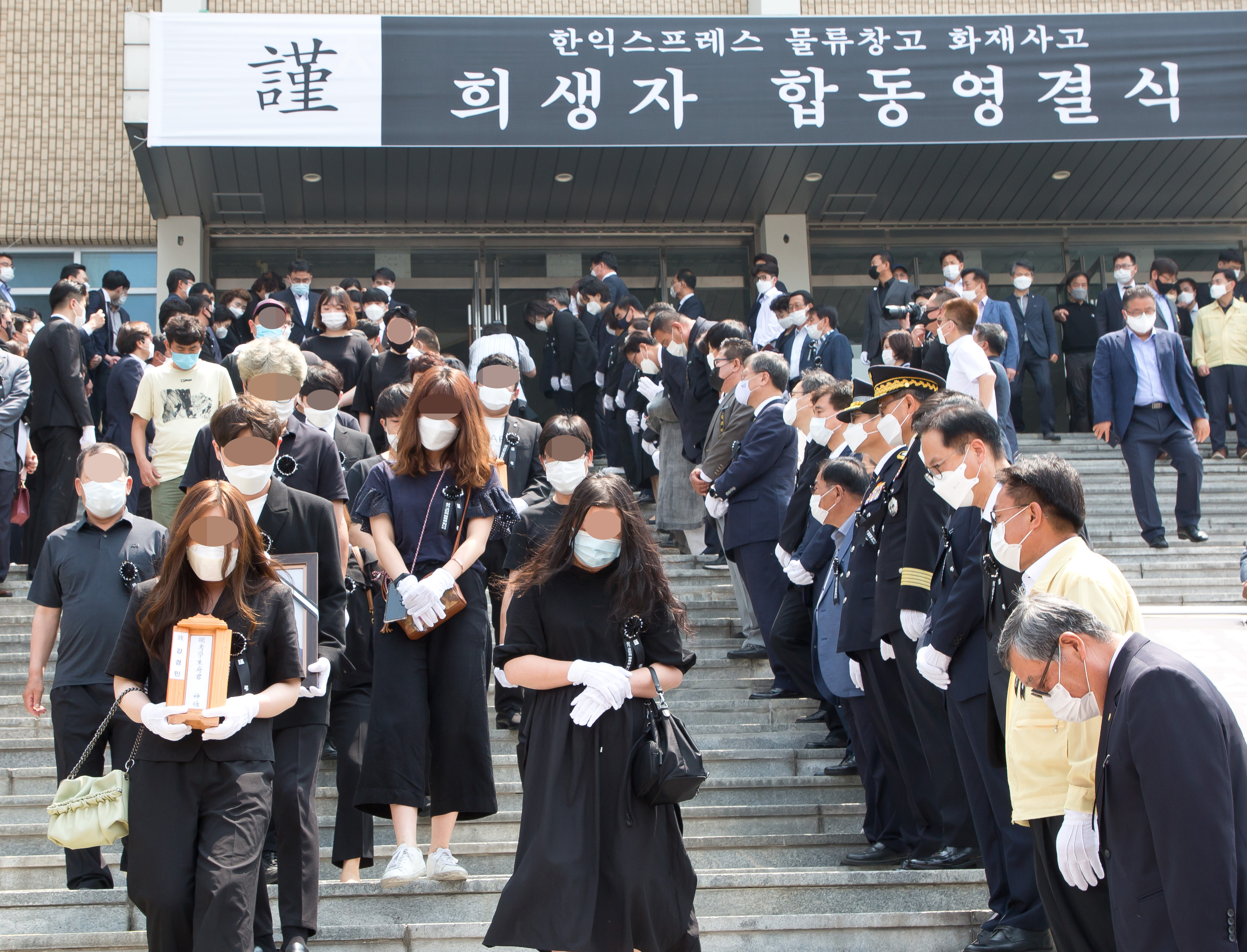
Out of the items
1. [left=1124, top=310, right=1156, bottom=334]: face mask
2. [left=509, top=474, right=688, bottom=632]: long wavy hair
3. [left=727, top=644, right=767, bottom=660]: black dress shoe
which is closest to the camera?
[left=509, top=474, right=688, bottom=632]: long wavy hair

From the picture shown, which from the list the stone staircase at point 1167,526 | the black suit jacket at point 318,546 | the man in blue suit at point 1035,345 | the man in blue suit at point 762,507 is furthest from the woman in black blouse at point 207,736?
the man in blue suit at point 1035,345

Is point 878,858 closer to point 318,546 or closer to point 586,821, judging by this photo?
point 586,821

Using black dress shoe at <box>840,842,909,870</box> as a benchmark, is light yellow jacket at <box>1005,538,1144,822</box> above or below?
above

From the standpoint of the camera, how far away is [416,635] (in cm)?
470

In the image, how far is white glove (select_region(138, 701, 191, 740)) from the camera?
11.8 feet

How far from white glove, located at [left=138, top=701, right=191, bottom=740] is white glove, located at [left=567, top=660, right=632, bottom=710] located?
44.6 inches

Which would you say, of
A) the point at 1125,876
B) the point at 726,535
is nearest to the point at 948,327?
the point at 726,535

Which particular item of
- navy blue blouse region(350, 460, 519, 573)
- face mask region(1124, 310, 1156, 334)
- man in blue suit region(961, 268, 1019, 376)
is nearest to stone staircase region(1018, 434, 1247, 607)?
man in blue suit region(961, 268, 1019, 376)

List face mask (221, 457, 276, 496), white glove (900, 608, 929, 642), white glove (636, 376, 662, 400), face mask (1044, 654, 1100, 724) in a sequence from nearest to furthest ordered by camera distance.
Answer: face mask (1044, 654, 1100, 724) → face mask (221, 457, 276, 496) → white glove (900, 608, 929, 642) → white glove (636, 376, 662, 400)

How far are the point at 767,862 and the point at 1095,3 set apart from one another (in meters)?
14.9

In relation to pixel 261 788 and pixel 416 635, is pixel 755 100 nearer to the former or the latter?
pixel 416 635

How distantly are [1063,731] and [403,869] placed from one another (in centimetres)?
239

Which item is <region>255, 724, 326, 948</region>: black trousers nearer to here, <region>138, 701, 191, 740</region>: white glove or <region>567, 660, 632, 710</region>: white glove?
<region>138, 701, 191, 740</region>: white glove

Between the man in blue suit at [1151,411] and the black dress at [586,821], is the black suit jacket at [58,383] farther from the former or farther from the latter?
the man in blue suit at [1151,411]
